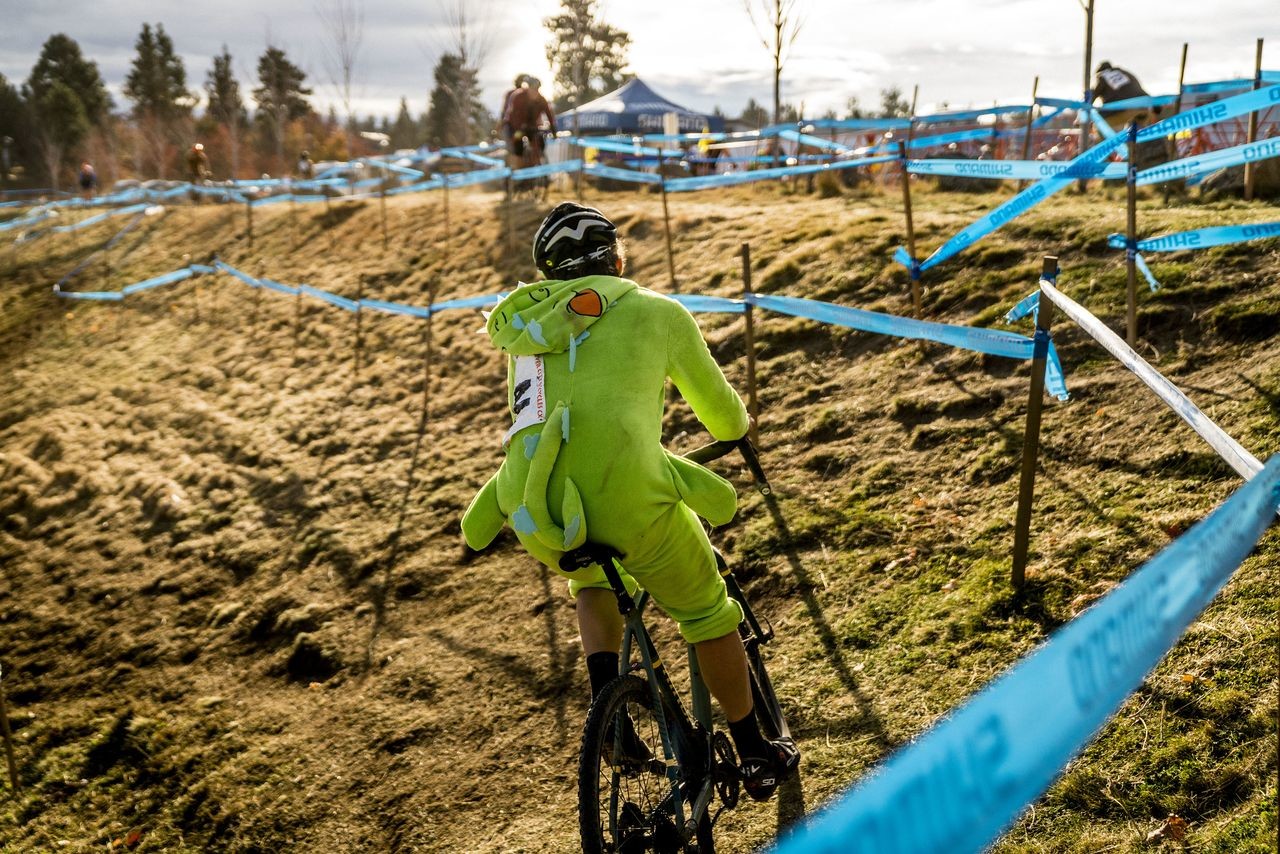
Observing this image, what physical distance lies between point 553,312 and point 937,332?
2.68 m

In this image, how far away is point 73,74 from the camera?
67.1 m

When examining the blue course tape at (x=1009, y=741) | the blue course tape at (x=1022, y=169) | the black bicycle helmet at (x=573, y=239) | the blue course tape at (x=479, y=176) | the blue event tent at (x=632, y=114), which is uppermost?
the blue event tent at (x=632, y=114)

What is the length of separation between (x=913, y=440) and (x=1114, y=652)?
4899 mm

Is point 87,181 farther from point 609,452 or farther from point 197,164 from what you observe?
point 609,452

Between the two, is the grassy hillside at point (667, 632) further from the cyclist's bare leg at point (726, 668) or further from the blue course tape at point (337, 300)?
the blue course tape at point (337, 300)

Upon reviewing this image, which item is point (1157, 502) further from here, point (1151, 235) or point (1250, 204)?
point (1250, 204)

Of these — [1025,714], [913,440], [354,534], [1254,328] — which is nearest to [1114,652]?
[1025,714]

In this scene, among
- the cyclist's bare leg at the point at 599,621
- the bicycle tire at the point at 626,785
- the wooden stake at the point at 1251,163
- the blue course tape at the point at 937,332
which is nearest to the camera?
the bicycle tire at the point at 626,785

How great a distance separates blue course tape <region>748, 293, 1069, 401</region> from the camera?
474 cm

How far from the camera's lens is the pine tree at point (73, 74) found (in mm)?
66750

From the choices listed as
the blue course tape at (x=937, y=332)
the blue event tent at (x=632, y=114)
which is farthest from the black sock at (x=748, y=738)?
the blue event tent at (x=632, y=114)

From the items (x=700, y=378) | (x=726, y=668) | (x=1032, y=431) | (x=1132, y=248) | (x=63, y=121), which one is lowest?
(x=726, y=668)

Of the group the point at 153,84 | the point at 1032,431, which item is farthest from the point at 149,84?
the point at 1032,431

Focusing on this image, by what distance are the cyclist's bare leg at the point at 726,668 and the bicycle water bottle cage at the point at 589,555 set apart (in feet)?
1.62
